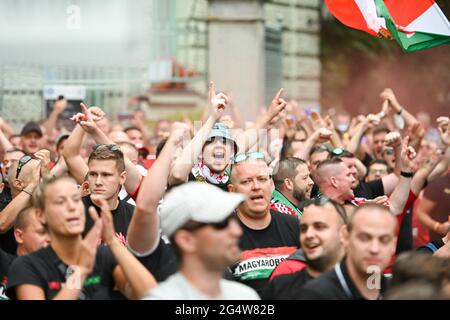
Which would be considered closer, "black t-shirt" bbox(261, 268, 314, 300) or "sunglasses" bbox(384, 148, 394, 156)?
"black t-shirt" bbox(261, 268, 314, 300)

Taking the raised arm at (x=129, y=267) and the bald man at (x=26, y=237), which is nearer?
the raised arm at (x=129, y=267)

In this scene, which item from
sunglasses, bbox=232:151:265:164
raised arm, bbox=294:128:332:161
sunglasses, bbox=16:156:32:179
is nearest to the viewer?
sunglasses, bbox=232:151:265:164

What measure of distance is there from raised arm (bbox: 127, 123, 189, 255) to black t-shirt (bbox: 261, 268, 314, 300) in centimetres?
59

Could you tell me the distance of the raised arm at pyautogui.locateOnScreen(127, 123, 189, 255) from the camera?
18.6ft

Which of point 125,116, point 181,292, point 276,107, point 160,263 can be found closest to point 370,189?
point 276,107

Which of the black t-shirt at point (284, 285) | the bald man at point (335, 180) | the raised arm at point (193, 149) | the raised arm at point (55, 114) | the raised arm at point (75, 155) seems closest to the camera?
the black t-shirt at point (284, 285)

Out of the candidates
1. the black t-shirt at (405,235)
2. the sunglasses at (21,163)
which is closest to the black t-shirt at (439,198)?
the black t-shirt at (405,235)

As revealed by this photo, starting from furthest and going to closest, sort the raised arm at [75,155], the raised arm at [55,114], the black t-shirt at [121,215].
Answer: the raised arm at [55,114], the raised arm at [75,155], the black t-shirt at [121,215]

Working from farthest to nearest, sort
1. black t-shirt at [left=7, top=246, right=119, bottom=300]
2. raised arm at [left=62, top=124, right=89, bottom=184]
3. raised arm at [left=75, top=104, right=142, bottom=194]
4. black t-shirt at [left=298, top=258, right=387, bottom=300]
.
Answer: raised arm at [left=62, top=124, right=89, bottom=184], raised arm at [left=75, top=104, right=142, bottom=194], black t-shirt at [left=7, top=246, right=119, bottom=300], black t-shirt at [left=298, top=258, right=387, bottom=300]

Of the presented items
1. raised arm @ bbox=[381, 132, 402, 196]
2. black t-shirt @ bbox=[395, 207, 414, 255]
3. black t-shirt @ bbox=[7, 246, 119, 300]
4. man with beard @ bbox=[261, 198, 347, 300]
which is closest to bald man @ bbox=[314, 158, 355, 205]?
raised arm @ bbox=[381, 132, 402, 196]

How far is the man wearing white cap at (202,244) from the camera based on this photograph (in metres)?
4.88

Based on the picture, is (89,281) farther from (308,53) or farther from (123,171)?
(308,53)

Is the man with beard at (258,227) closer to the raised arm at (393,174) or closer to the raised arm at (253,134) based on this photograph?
the raised arm at (253,134)

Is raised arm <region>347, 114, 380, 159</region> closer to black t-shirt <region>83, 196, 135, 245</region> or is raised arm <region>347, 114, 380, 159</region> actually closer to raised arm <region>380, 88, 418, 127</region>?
raised arm <region>380, 88, 418, 127</region>
